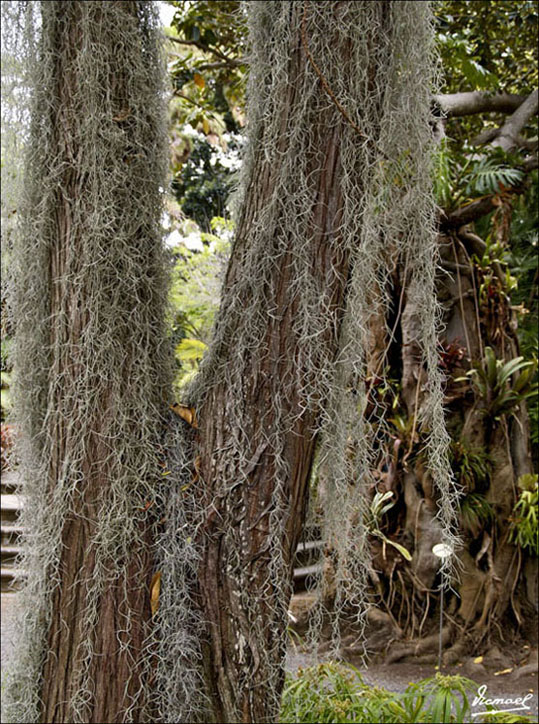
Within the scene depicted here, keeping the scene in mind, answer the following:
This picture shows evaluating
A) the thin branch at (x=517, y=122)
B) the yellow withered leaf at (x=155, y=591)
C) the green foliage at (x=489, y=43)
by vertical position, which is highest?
the green foliage at (x=489, y=43)

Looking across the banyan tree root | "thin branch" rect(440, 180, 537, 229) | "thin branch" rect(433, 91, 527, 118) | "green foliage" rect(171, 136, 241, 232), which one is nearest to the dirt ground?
the banyan tree root

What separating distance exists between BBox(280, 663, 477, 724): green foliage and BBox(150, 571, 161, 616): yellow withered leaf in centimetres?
115

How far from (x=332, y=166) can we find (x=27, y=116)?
69 centimetres

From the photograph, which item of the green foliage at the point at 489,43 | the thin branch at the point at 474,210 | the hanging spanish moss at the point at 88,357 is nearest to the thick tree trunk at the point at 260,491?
the hanging spanish moss at the point at 88,357

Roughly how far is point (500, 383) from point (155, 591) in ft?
11.4

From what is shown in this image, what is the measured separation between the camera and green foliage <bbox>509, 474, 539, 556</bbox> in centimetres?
425

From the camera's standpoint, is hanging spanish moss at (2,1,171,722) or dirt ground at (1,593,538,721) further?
dirt ground at (1,593,538,721)

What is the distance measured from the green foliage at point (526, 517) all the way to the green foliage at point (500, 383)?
467mm

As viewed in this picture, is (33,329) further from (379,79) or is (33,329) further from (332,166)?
(379,79)

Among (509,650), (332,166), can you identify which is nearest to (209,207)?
(509,650)

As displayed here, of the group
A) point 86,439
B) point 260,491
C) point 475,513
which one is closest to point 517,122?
point 475,513

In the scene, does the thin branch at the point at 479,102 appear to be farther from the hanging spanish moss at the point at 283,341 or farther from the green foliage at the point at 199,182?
the green foliage at the point at 199,182

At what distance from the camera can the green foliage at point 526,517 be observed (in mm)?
4254

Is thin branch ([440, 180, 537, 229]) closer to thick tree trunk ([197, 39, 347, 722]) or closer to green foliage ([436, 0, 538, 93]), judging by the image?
green foliage ([436, 0, 538, 93])
